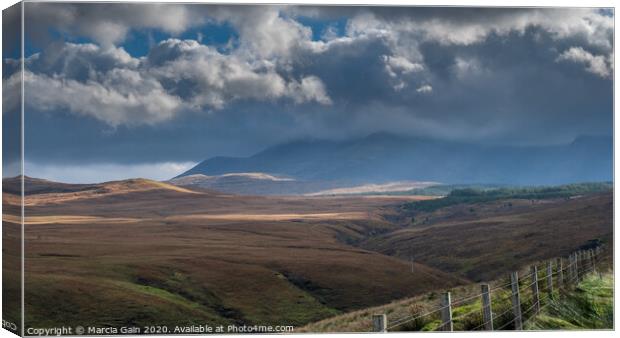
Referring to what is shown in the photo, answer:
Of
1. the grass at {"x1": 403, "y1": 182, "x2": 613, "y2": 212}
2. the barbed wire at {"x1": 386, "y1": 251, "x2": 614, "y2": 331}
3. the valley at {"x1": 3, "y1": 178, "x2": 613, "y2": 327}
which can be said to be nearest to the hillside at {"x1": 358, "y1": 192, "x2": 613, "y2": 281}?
the valley at {"x1": 3, "y1": 178, "x2": 613, "y2": 327}

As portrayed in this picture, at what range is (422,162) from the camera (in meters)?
31.5

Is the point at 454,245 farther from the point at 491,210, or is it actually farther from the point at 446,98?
the point at 446,98

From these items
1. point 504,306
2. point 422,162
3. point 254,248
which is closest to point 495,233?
point 422,162

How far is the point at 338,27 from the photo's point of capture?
92.9ft

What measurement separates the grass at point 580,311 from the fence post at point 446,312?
14.7 feet

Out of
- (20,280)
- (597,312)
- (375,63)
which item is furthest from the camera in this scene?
(375,63)

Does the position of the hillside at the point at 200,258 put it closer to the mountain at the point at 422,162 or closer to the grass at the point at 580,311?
the mountain at the point at 422,162

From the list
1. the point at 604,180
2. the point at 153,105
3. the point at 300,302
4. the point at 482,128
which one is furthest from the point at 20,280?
the point at 604,180

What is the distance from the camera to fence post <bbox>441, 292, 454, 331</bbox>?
2052cm

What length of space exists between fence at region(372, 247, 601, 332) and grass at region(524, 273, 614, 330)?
0.19 meters

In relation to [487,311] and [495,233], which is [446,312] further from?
[495,233]

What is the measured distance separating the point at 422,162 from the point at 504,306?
281 inches

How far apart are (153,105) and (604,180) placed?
12689mm

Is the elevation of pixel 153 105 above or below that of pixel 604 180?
above
